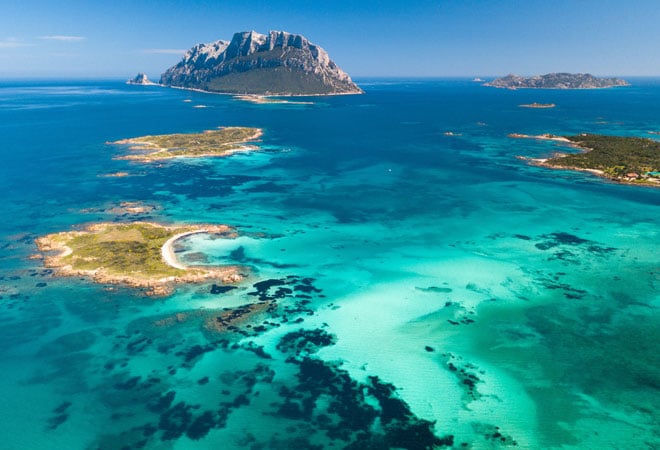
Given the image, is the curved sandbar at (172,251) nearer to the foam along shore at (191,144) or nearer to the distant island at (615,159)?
the foam along shore at (191,144)

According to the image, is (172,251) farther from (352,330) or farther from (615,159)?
(615,159)

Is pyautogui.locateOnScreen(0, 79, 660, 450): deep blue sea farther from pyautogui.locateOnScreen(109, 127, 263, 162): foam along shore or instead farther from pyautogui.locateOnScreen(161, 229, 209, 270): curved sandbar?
pyautogui.locateOnScreen(109, 127, 263, 162): foam along shore

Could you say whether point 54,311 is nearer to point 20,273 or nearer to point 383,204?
Result: point 20,273

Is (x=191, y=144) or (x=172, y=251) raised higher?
(x=191, y=144)

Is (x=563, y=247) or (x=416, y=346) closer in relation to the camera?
(x=416, y=346)

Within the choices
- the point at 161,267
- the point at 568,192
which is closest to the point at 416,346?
the point at 161,267

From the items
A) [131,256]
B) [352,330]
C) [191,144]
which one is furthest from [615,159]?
[191,144]

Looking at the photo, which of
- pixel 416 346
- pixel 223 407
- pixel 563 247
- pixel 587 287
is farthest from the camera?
pixel 563 247
